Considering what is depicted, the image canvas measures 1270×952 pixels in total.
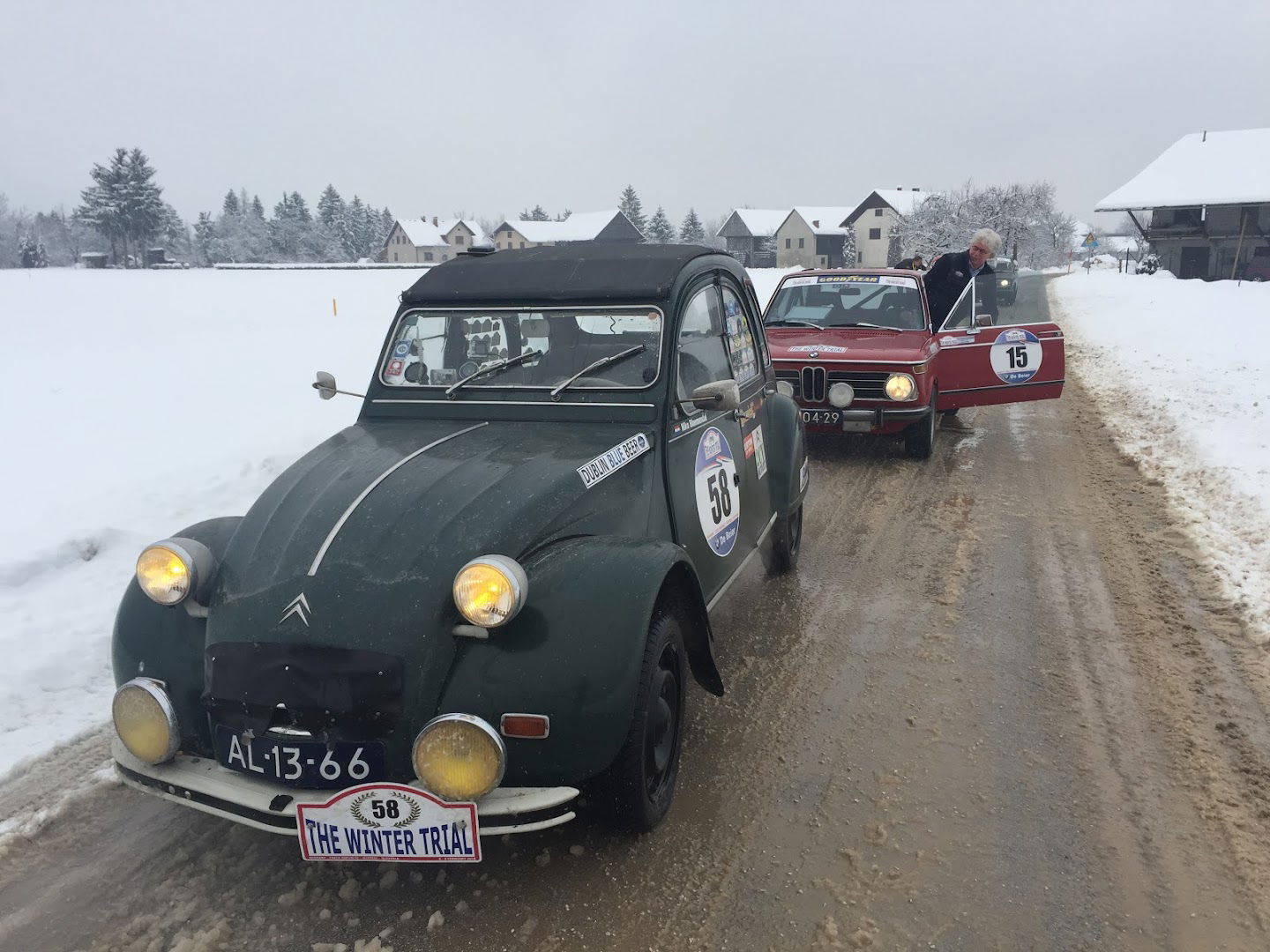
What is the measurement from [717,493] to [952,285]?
664 centimetres

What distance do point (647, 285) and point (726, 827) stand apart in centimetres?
233

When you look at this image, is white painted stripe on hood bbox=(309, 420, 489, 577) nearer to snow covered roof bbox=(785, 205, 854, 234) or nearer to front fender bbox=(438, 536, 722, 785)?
front fender bbox=(438, 536, 722, 785)

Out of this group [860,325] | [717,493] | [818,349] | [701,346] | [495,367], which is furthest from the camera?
[860,325]

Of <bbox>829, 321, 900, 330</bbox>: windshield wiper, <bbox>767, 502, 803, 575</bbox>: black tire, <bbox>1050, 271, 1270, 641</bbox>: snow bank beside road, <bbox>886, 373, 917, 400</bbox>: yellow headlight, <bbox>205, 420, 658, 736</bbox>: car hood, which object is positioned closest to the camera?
<bbox>205, 420, 658, 736</bbox>: car hood

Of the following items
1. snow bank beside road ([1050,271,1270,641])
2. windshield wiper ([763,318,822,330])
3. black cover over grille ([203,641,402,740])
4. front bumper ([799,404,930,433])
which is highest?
windshield wiper ([763,318,822,330])

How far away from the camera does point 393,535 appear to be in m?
2.86

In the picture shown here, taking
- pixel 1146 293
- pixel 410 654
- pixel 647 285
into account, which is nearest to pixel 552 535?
pixel 410 654

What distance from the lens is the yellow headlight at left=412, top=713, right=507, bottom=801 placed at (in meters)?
2.45

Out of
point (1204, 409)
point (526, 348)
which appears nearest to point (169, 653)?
point (526, 348)

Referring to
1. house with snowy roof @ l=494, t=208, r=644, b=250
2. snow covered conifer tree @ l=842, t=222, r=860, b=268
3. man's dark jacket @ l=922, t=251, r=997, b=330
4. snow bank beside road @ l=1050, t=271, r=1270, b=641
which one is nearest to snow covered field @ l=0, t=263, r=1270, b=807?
snow bank beside road @ l=1050, t=271, r=1270, b=641

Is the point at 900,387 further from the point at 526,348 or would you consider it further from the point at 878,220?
the point at 878,220

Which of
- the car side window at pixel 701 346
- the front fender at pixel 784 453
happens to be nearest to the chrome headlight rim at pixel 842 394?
the front fender at pixel 784 453

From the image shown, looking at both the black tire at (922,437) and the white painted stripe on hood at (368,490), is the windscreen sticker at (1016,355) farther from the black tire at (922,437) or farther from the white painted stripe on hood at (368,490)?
the white painted stripe on hood at (368,490)

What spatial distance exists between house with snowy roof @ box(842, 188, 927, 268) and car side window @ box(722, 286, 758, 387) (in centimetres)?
7739
